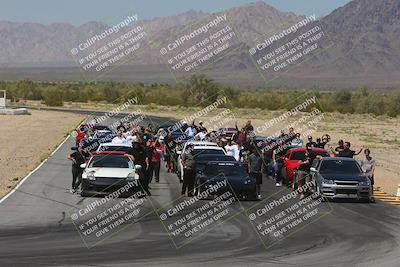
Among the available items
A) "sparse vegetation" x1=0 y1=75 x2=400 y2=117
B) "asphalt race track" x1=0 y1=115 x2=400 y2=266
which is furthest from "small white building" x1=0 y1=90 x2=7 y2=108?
"asphalt race track" x1=0 y1=115 x2=400 y2=266

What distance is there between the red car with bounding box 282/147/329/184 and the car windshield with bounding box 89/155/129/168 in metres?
5.86

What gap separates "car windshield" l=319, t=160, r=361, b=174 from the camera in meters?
24.1

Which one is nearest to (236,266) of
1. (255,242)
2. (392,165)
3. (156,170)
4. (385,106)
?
(255,242)

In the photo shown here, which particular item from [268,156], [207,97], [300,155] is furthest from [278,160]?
[207,97]

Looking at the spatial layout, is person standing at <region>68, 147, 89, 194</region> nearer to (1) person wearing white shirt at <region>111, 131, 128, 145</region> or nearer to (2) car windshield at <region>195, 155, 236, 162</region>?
(2) car windshield at <region>195, 155, 236, 162</region>

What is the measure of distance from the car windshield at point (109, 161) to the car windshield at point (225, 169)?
91.3 inches

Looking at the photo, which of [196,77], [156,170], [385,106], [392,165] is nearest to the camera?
[156,170]

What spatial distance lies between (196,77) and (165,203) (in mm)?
116331

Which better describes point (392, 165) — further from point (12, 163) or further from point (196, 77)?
point (196, 77)

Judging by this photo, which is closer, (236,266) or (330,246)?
(236,266)

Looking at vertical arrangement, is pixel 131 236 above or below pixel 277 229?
above

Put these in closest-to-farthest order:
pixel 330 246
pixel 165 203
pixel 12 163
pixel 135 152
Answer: pixel 330 246 → pixel 165 203 → pixel 135 152 → pixel 12 163

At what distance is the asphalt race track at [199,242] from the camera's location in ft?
44.4

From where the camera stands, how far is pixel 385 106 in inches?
4461
